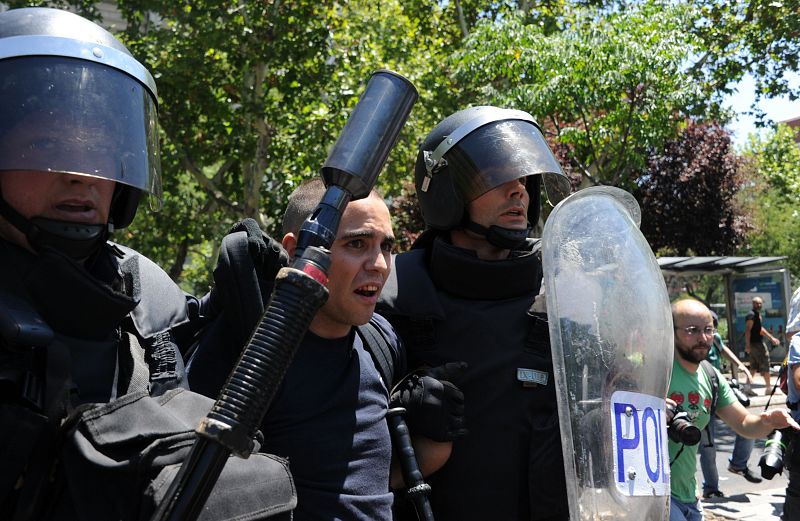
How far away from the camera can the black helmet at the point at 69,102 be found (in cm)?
168

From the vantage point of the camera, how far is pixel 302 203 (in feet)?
7.64

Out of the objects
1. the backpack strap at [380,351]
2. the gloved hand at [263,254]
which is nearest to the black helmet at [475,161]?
the backpack strap at [380,351]

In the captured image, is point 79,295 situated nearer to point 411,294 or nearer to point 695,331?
point 411,294

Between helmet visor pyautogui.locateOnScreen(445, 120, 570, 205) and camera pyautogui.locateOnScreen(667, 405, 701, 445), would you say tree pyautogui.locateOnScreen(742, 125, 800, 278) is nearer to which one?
camera pyautogui.locateOnScreen(667, 405, 701, 445)

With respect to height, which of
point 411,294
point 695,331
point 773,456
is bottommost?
point 773,456

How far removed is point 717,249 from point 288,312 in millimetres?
17677

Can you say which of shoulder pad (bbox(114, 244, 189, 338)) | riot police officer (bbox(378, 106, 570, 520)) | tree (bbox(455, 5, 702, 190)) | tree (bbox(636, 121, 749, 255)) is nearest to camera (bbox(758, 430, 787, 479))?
riot police officer (bbox(378, 106, 570, 520))

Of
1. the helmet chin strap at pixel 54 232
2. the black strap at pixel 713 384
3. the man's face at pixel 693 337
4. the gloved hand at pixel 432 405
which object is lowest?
the black strap at pixel 713 384

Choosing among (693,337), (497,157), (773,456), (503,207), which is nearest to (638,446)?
(503,207)

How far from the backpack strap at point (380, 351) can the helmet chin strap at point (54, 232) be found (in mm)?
822

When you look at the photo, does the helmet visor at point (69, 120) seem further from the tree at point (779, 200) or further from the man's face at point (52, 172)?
the tree at point (779, 200)

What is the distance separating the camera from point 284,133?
10.4m

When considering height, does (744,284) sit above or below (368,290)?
below

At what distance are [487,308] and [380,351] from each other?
0.44 m
